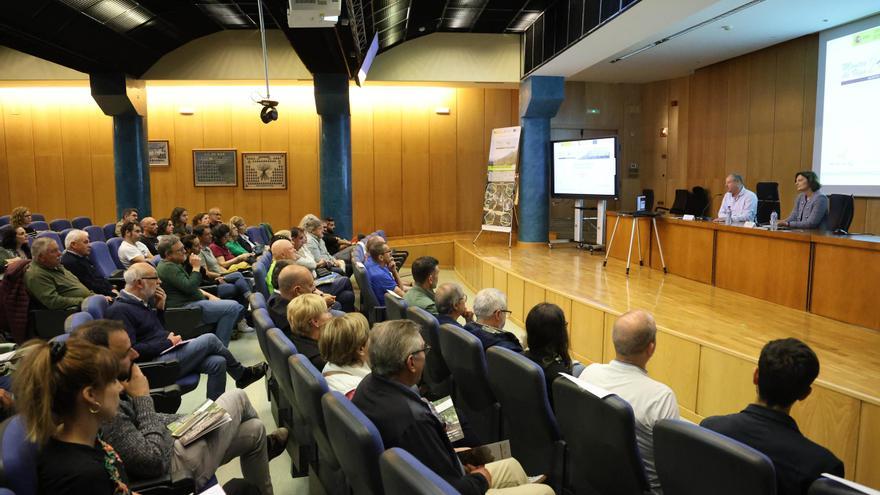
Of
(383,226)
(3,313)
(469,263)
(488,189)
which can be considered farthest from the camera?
(383,226)

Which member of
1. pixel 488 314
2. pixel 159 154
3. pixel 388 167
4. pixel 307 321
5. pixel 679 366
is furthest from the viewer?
pixel 388 167

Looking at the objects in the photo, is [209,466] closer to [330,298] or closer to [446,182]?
[330,298]

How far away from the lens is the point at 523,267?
771 cm

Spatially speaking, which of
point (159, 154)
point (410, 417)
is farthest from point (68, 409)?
point (159, 154)

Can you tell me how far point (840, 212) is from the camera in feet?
18.8

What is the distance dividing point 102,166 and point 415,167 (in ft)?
21.3

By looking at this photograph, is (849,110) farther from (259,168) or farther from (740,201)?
(259,168)

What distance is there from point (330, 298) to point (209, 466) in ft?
7.49

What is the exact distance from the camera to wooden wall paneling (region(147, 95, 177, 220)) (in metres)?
11.7

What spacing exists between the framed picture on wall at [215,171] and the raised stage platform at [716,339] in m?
6.72

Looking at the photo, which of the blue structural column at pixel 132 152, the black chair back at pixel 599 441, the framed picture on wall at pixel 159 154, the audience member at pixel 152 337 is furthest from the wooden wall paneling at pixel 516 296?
the framed picture on wall at pixel 159 154

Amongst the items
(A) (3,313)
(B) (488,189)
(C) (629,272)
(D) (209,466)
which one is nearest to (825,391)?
(D) (209,466)

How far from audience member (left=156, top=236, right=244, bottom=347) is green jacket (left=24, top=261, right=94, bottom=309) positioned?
621 millimetres

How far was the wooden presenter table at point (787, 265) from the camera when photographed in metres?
4.60
